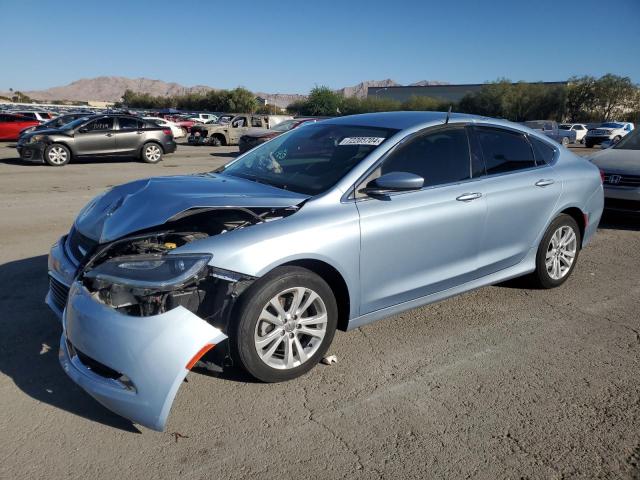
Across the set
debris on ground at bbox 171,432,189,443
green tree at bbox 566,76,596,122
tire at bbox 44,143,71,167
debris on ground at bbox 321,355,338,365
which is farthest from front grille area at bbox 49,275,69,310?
green tree at bbox 566,76,596,122

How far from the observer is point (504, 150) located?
4629 millimetres

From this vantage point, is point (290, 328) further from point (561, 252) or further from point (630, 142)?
point (630, 142)

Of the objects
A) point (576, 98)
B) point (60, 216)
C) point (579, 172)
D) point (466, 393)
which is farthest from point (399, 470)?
point (576, 98)

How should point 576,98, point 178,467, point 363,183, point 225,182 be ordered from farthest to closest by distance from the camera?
point 576,98
point 225,182
point 363,183
point 178,467

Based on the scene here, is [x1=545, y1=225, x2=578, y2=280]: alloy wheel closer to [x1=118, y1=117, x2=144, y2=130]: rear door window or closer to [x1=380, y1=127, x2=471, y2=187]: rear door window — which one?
[x1=380, y1=127, x2=471, y2=187]: rear door window

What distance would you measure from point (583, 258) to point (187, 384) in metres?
5.10

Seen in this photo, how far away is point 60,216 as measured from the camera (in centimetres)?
796

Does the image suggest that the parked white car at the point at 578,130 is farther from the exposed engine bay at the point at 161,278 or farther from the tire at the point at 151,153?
the exposed engine bay at the point at 161,278

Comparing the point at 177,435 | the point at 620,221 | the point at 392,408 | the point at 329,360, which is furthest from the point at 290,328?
the point at 620,221

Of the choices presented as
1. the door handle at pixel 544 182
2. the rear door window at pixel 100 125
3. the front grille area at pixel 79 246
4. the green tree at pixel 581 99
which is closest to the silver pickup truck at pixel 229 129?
the rear door window at pixel 100 125

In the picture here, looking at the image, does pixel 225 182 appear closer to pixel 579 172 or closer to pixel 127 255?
pixel 127 255

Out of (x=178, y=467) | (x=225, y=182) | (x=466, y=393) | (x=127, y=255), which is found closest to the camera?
(x=178, y=467)

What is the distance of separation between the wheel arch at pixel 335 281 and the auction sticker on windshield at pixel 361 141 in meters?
1.11

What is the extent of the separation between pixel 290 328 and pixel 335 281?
45cm
